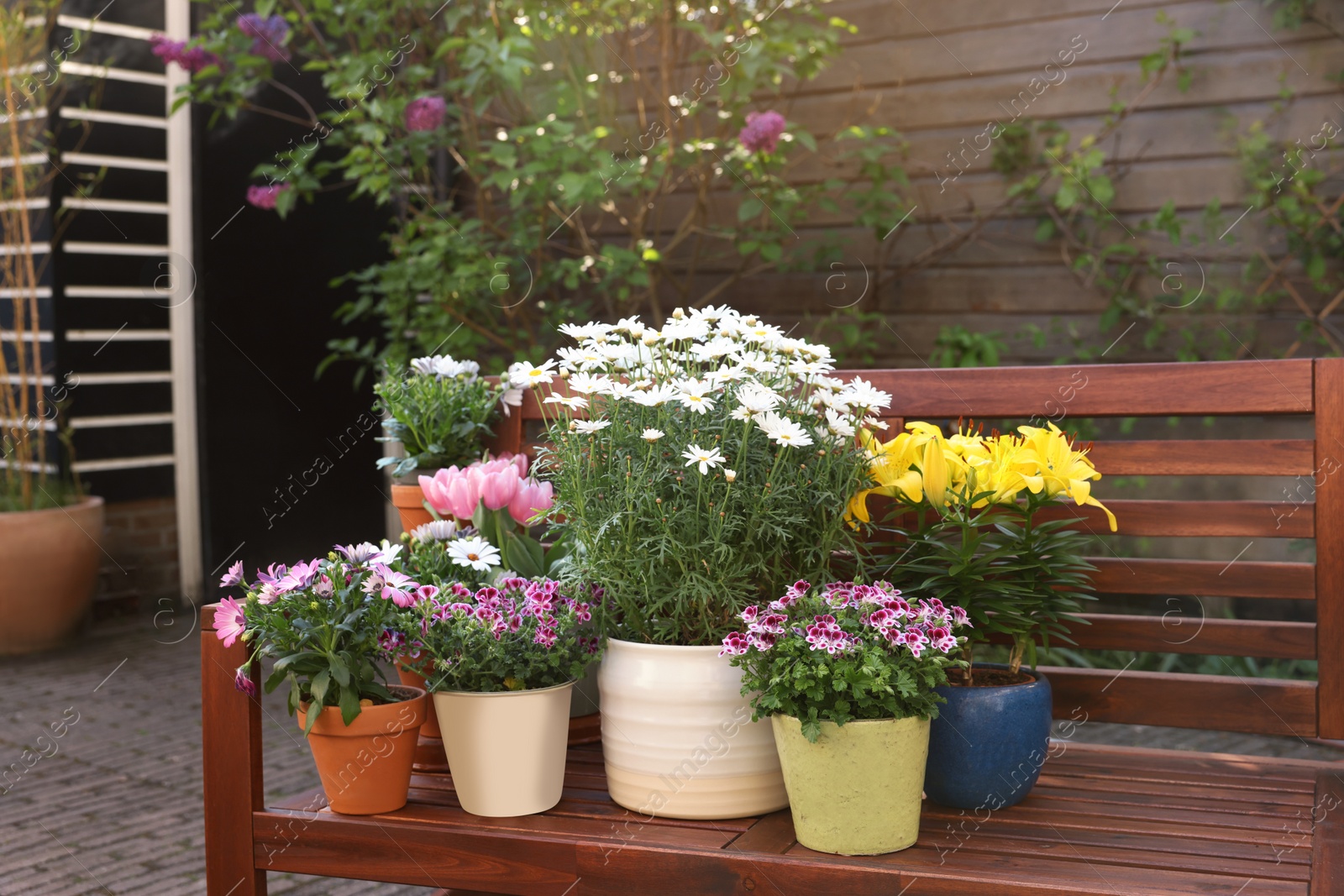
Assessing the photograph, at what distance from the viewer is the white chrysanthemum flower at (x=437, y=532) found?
68.9 inches

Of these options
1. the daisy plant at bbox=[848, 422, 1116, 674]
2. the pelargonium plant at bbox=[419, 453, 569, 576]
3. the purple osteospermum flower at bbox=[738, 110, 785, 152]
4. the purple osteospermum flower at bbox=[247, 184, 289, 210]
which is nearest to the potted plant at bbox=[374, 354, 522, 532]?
the pelargonium plant at bbox=[419, 453, 569, 576]

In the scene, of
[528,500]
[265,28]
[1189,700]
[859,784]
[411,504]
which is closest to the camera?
[859,784]

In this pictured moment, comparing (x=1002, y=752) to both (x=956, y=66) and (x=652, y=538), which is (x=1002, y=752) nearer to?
(x=652, y=538)

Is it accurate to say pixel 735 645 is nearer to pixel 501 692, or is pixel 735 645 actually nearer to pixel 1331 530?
pixel 501 692

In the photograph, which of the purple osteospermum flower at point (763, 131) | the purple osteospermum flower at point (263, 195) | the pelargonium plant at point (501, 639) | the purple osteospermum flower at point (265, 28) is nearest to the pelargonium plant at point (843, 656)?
the pelargonium plant at point (501, 639)

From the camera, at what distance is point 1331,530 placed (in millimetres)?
1646

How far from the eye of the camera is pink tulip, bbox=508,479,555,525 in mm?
1839

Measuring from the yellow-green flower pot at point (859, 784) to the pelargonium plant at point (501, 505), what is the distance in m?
0.54

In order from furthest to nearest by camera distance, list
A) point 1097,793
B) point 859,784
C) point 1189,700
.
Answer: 1. point 1189,700
2. point 1097,793
3. point 859,784

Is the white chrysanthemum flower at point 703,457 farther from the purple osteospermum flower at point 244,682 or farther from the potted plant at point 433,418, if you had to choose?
the potted plant at point 433,418

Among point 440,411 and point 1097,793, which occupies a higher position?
point 440,411

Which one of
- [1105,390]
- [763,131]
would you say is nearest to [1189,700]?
[1105,390]

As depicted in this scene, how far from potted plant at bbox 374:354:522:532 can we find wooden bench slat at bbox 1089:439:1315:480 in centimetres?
105

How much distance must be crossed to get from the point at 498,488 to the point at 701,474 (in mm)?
472
